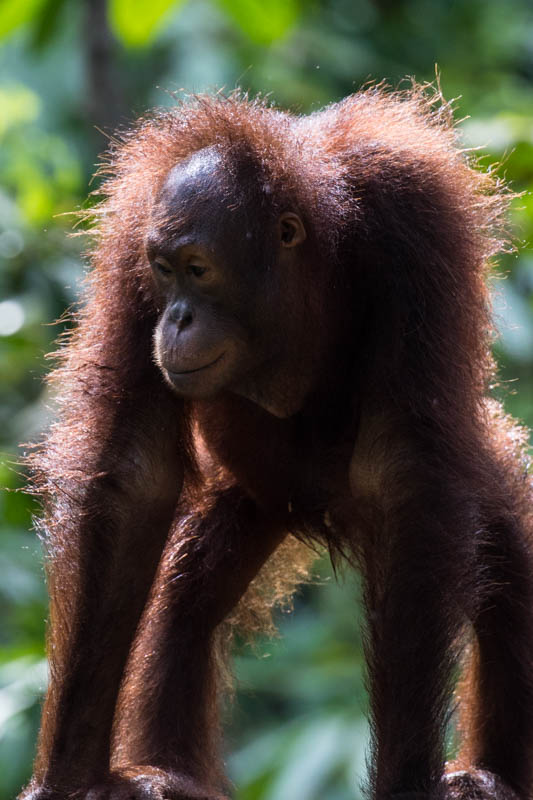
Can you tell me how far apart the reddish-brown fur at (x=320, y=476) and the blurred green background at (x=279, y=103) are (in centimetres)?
30

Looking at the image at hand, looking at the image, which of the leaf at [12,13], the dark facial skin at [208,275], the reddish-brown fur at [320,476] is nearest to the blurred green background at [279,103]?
the leaf at [12,13]

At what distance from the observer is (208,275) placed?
8.18 feet

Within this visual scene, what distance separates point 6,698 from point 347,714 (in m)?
1.13

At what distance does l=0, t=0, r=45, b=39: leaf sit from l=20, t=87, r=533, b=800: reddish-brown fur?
1394 millimetres

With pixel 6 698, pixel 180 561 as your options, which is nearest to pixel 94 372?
pixel 180 561

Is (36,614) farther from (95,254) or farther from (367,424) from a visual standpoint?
(367,424)

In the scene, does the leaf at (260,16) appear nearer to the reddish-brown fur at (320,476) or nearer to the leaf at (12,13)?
the leaf at (12,13)

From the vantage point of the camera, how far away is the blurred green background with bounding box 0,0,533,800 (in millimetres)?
3744

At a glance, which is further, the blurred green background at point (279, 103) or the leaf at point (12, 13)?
the leaf at point (12, 13)

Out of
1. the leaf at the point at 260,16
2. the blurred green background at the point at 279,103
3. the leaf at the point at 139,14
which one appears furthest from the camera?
the leaf at the point at 260,16

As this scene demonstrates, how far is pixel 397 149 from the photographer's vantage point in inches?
103

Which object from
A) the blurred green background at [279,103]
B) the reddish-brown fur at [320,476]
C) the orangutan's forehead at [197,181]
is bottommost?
the reddish-brown fur at [320,476]

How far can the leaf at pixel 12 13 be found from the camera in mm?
4102

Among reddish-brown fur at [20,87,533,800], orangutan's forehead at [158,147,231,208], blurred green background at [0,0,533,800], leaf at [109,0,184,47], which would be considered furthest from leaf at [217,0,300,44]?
orangutan's forehead at [158,147,231,208]
